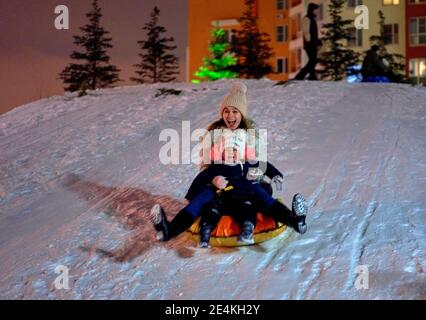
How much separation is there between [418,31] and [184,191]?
118ft

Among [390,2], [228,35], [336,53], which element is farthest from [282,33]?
[336,53]

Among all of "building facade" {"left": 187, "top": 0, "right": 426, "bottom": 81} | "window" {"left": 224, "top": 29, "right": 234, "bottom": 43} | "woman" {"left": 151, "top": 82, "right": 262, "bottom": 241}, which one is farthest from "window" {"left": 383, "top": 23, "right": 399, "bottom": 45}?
"woman" {"left": 151, "top": 82, "right": 262, "bottom": 241}

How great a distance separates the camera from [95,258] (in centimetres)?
578

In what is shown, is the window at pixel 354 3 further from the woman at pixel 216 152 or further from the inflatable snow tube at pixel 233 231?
the inflatable snow tube at pixel 233 231

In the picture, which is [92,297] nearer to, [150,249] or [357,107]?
[150,249]

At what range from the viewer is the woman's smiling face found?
605 cm

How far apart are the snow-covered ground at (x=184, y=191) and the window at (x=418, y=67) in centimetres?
2618

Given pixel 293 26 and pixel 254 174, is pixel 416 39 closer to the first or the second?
pixel 293 26

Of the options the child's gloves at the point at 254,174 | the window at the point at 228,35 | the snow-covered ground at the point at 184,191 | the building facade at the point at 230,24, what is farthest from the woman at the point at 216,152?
the window at the point at 228,35

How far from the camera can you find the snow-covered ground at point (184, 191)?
5.02 meters

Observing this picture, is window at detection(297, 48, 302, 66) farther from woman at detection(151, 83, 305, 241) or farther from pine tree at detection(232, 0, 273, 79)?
woman at detection(151, 83, 305, 241)

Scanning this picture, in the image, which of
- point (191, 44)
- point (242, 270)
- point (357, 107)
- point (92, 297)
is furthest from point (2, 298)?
point (191, 44)

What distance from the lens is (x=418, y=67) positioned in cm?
3944
